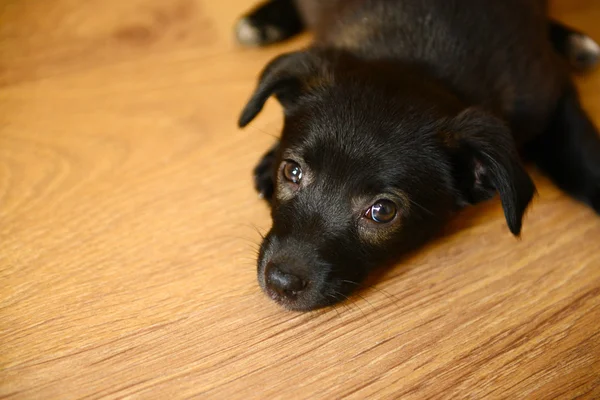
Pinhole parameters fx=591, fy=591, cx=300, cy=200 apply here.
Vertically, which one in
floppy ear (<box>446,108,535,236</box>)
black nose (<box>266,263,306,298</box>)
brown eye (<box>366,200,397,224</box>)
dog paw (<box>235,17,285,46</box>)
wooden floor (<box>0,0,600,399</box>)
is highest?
floppy ear (<box>446,108,535,236</box>)

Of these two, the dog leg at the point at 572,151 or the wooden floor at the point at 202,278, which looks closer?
the wooden floor at the point at 202,278

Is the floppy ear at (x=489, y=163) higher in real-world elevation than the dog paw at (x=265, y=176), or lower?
higher

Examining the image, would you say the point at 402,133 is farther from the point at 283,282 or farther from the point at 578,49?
the point at 578,49

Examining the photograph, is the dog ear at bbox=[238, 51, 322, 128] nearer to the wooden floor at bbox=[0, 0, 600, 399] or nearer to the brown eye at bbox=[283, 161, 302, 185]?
the brown eye at bbox=[283, 161, 302, 185]

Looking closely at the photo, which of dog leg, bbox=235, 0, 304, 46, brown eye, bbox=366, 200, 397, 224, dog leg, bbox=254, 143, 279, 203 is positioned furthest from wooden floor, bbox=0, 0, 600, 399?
brown eye, bbox=366, 200, 397, 224

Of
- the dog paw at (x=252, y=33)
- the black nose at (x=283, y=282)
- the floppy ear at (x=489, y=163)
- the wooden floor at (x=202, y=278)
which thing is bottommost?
the wooden floor at (x=202, y=278)

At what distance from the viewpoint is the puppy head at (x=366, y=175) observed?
4.62 feet

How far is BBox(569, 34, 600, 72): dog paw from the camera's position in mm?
2184

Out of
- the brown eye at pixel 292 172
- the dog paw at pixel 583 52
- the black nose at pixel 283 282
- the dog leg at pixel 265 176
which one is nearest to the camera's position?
the black nose at pixel 283 282

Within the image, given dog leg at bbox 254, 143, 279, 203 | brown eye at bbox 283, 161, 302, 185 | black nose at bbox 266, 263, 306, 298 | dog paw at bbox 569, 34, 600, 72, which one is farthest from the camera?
dog paw at bbox 569, 34, 600, 72

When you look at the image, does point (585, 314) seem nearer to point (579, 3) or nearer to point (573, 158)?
point (573, 158)

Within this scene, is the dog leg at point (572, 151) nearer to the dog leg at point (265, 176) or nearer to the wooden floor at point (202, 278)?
the wooden floor at point (202, 278)

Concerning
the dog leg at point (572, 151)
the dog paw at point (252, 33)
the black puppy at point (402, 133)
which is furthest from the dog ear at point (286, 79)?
the dog leg at point (572, 151)

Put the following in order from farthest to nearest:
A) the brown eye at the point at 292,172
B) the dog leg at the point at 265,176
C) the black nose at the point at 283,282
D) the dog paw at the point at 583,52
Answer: the dog paw at the point at 583,52
the dog leg at the point at 265,176
the brown eye at the point at 292,172
the black nose at the point at 283,282
